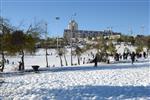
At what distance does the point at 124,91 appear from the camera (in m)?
17.9

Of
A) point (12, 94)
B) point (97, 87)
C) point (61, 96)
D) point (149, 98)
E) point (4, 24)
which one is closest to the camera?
point (149, 98)

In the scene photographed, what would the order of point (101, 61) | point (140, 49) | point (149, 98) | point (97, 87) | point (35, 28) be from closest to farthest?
point (149, 98) < point (97, 87) < point (35, 28) < point (101, 61) < point (140, 49)

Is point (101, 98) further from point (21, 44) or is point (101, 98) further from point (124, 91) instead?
point (21, 44)

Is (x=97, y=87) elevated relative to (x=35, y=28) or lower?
lower

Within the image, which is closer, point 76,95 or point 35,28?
A: point 76,95

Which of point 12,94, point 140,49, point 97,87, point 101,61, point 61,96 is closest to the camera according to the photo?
point 61,96

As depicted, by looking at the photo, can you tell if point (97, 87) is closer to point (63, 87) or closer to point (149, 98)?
point (63, 87)

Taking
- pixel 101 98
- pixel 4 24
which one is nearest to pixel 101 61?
pixel 4 24

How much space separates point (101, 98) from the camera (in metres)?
16.0

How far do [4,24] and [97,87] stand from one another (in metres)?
25.0

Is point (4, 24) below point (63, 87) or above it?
above

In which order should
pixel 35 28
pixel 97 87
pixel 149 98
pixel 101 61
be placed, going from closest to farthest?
pixel 149 98
pixel 97 87
pixel 35 28
pixel 101 61

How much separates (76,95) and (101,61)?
4033 cm

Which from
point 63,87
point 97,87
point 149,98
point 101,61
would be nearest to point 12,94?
point 63,87
